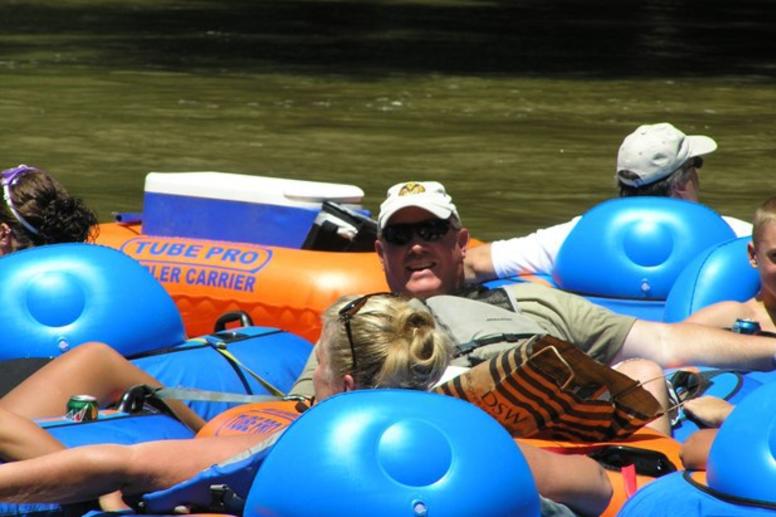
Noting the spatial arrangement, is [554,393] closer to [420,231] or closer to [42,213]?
[420,231]

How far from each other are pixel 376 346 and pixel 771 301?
184cm

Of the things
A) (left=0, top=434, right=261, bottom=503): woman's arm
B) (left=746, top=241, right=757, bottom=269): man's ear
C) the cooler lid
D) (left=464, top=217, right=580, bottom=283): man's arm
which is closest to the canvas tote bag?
(left=0, top=434, right=261, bottom=503): woman's arm

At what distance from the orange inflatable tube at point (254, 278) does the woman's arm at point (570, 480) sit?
2.63 m

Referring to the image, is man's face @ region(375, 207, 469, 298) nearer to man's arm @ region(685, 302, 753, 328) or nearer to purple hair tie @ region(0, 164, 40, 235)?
man's arm @ region(685, 302, 753, 328)

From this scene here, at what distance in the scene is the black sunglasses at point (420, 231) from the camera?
4.59 m

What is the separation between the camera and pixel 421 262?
458cm

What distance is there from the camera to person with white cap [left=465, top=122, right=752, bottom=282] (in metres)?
5.82

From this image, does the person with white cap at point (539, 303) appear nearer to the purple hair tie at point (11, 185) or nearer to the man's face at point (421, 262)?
the man's face at point (421, 262)

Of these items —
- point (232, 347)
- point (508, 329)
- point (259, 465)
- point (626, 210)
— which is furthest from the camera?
point (626, 210)

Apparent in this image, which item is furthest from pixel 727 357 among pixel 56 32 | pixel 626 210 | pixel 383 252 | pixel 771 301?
pixel 56 32

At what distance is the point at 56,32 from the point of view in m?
20.7

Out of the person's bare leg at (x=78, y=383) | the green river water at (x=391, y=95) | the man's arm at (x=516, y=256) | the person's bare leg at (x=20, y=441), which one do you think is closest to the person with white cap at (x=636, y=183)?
the man's arm at (x=516, y=256)

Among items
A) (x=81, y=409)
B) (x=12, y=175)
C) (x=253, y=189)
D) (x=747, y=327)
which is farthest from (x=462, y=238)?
(x=253, y=189)

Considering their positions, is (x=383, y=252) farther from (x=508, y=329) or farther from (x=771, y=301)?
(x=771, y=301)
